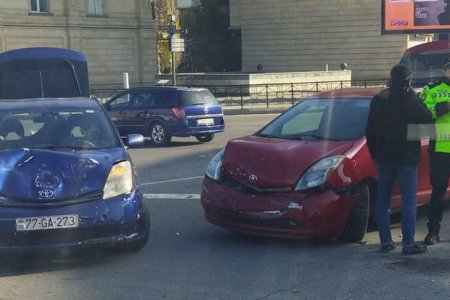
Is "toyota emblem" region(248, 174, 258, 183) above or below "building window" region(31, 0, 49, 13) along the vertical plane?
below

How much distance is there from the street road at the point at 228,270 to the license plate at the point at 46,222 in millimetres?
475

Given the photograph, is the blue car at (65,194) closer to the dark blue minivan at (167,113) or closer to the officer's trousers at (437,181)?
the officer's trousers at (437,181)

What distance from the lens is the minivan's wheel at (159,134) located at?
1891cm

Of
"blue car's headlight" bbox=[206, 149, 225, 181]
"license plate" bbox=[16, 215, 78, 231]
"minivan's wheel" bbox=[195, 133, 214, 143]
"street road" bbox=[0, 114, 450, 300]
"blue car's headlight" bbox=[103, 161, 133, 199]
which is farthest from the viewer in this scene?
"minivan's wheel" bbox=[195, 133, 214, 143]

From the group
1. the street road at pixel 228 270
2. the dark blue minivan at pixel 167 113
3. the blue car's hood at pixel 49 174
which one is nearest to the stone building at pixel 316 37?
the dark blue minivan at pixel 167 113

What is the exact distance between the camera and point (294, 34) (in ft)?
201

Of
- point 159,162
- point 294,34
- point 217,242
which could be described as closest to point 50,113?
point 217,242

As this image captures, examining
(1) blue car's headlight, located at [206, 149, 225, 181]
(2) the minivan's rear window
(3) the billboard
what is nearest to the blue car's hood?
(1) blue car's headlight, located at [206, 149, 225, 181]

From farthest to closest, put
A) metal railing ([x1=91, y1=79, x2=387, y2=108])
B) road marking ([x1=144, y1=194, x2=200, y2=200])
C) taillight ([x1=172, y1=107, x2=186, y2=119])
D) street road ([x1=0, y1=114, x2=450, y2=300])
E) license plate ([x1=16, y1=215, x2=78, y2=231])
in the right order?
1. metal railing ([x1=91, y1=79, x2=387, y2=108])
2. taillight ([x1=172, y1=107, x2=186, y2=119])
3. road marking ([x1=144, y1=194, x2=200, y2=200])
4. license plate ([x1=16, y1=215, x2=78, y2=231])
5. street road ([x1=0, y1=114, x2=450, y2=300])

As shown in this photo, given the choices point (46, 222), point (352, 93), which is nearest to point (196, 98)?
point (352, 93)

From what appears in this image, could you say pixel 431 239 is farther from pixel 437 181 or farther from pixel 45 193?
pixel 45 193

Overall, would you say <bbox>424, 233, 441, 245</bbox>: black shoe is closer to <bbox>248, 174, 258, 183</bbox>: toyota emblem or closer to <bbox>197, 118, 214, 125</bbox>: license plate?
<bbox>248, 174, 258, 183</bbox>: toyota emblem

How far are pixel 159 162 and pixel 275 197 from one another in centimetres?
826

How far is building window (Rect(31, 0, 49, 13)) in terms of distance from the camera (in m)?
44.8
